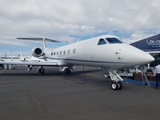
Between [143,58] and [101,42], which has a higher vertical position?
[101,42]

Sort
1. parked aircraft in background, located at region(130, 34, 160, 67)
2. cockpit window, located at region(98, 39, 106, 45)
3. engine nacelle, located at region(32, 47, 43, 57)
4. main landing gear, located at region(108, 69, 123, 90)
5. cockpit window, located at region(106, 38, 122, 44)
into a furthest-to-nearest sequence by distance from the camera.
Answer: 1. engine nacelle, located at region(32, 47, 43, 57)
2. parked aircraft in background, located at region(130, 34, 160, 67)
3. cockpit window, located at region(98, 39, 106, 45)
4. cockpit window, located at region(106, 38, 122, 44)
5. main landing gear, located at region(108, 69, 123, 90)

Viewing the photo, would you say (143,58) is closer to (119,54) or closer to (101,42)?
(119,54)

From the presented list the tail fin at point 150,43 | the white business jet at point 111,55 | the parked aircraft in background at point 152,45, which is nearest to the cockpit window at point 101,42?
the white business jet at point 111,55

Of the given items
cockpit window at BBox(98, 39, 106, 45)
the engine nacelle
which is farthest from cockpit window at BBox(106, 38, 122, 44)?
the engine nacelle

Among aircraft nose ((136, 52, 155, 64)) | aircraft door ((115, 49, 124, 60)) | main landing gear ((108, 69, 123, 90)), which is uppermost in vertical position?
aircraft door ((115, 49, 124, 60))

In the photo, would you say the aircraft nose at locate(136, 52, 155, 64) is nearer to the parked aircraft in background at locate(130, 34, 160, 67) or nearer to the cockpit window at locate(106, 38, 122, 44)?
the cockpit window at locate(106, 38, 122, 44)

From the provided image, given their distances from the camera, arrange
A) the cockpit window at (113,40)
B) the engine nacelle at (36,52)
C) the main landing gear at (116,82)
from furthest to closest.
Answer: the engine nacelle at (36,52) < the cockpit window at (113,40) < the main landing gear at (116,82)

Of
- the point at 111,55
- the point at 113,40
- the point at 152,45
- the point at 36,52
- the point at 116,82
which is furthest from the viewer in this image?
the point at 36,52

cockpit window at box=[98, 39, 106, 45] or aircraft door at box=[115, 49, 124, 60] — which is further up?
cockpit window at box=[98, 39, 106, 45]

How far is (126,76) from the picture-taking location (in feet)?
43.5

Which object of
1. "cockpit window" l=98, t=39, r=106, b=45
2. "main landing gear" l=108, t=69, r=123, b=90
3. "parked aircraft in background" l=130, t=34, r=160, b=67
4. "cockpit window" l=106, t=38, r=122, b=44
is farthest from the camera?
"parked aircraft in background" l=130, t=34, r=160, b=67

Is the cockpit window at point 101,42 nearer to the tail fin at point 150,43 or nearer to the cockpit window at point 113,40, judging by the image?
the cockpit window at point 113,40

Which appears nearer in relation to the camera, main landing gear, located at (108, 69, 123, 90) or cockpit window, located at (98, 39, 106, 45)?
main landing gear, located at (108, 69, 123, 90)

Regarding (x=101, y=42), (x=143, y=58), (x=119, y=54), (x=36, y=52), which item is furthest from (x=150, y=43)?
(x=36, y=52)
